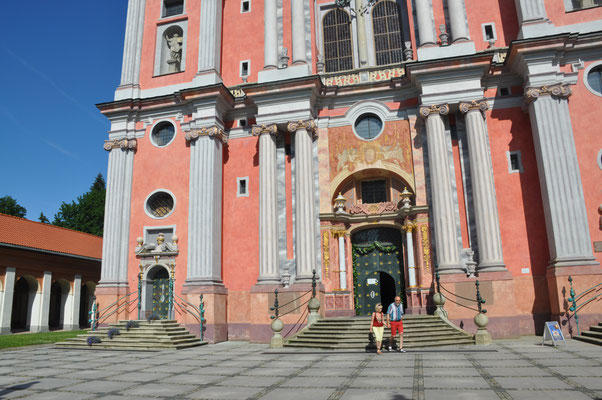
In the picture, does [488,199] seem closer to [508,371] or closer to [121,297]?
[508,371]

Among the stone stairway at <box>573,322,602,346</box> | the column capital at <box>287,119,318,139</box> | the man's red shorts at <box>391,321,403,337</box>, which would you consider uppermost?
the column capital at <box>287,119,318,139</box>

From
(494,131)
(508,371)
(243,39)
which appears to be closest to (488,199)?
(494,131)

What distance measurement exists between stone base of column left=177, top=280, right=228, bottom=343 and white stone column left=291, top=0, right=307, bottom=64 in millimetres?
11015

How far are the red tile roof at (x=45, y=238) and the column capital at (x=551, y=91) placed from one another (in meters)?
28.0

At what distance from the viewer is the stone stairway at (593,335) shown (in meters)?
14.3

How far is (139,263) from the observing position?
21812 mm

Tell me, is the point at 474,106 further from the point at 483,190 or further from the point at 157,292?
the point at 157,292

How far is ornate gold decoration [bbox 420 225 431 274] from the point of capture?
1893cm

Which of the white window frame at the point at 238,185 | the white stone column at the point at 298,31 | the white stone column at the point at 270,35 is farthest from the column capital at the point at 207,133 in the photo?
the white stone column at the point at 298,31

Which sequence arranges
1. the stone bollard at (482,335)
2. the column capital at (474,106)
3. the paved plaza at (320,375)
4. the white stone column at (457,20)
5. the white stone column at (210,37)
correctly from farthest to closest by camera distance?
the white stone column at (210,37) → the white stone column at (457,20) → the column capital at (474,106) → the stone bollard at (482,335) → the paved plaza at (320,375)

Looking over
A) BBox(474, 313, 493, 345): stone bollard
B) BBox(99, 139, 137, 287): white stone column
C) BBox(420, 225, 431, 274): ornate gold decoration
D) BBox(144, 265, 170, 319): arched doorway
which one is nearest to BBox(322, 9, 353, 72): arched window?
BBox(420, 225, 431, 274): ornate gold decoration

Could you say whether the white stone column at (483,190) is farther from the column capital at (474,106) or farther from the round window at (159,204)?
the round window at (159,204)

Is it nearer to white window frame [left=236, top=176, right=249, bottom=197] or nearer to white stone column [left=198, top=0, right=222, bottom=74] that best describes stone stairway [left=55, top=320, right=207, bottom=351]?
white window frame [left=236, top=176, right=249, bottom=197]

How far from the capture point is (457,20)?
20500mm
